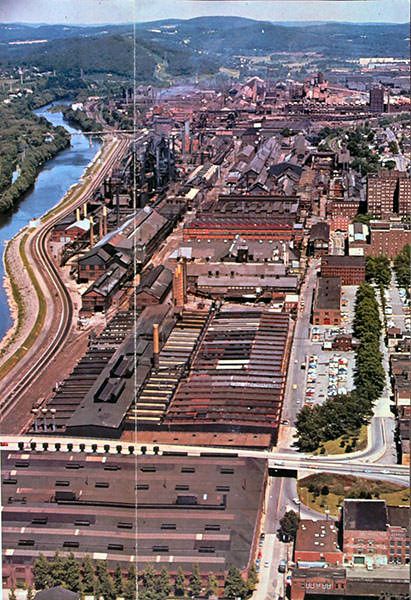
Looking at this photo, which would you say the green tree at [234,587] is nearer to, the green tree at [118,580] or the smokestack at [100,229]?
the green tree at [118,580]

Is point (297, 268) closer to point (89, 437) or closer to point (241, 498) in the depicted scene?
point (89, 437)

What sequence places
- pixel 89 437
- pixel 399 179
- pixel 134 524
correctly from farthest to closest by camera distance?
pixel 399 179 < pixel 89 437 < pixel 134 524

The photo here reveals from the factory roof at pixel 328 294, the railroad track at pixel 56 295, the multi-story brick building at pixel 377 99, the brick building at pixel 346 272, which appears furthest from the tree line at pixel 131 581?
the multi-story brick building at pixel 377 99

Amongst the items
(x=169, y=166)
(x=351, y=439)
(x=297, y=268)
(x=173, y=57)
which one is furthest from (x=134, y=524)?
(x=173, y=57)

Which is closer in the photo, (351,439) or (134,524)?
(134,524)

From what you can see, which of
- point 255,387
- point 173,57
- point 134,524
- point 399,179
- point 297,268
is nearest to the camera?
point 134,524

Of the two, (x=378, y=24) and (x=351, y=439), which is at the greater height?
(x=378, y=24)

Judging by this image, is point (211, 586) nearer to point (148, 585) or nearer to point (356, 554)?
point (148, 585)

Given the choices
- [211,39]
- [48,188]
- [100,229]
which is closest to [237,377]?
[100,229]
